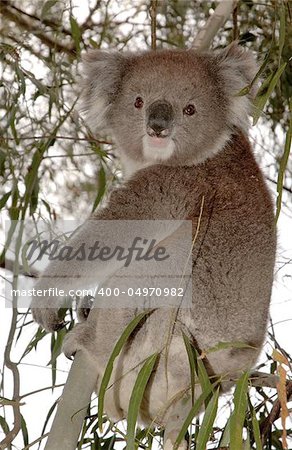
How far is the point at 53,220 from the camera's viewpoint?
3176 millimetres

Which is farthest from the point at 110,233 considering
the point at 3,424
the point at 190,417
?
the point at 190,417

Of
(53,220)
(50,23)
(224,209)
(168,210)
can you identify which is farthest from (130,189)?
(50,23)

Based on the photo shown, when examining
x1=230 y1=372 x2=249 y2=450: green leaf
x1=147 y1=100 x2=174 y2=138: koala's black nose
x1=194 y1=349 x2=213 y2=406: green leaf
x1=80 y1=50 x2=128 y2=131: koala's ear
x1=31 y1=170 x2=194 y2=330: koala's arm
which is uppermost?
x1=80 y1=50 x2=128 y2=131: koala's ear

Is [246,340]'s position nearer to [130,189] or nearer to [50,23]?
[130,189]

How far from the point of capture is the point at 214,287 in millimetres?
2330

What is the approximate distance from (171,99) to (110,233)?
50 cm

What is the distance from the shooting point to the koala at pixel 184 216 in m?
2.28

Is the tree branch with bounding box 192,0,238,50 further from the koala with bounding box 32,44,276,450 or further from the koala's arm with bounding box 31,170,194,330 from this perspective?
the koala's arm with bounding box 31,170,194,330

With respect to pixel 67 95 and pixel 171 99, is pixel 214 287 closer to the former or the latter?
pixel 171 99

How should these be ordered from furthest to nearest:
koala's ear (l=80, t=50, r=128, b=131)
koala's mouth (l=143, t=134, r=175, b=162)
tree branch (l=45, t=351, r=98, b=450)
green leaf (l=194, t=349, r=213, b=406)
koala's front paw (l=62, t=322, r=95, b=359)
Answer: koala's ear (l=80, t=50, r=128, b=131) < koala's mouth (l=143, t=134, r=175, b=162) < koala's front paw (l=62, t=322, r=95, b=359) < tree branch (l=45, t=351, r=98, b=450) < green leaf (l=194, t=349, r=213, b=406)

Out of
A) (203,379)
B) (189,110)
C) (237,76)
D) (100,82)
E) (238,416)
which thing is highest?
(100,82)

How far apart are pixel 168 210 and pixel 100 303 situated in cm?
34

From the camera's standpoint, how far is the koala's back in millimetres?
2254

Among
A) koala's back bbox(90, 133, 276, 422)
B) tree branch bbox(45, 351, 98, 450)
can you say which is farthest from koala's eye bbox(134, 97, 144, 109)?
tree branch bbox(45, 351, 98, 450)
